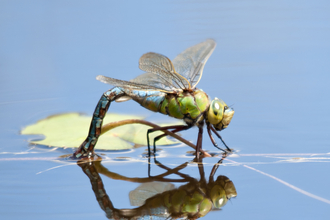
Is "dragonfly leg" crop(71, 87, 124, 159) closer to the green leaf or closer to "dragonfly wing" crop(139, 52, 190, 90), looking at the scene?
the green leaf

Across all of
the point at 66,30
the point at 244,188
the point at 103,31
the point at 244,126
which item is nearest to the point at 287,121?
the point at 244,126

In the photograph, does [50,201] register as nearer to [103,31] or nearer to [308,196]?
[308,196]

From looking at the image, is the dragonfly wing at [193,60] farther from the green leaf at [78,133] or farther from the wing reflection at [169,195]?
the wing reflection at [169,195]

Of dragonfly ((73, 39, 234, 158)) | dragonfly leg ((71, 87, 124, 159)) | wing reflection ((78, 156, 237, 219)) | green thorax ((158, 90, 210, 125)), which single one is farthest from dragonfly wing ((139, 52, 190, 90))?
wing reflection ((78, 156, 237, 219))

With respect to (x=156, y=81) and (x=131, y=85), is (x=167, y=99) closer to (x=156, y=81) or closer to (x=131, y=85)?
(x=156, y=81)

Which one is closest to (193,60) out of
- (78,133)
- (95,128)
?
(95,128)
